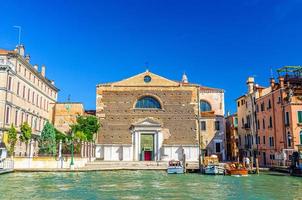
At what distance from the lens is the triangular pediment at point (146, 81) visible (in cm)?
4088

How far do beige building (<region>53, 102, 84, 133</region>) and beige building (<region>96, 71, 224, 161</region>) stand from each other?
13.1 ft

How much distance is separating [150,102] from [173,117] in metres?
3.40

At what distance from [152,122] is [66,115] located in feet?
37.8

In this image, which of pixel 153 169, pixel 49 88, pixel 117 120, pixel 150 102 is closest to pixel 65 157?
pixel 153 169

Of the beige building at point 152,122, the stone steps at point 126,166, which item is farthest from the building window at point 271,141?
the stone steps at point 126,166

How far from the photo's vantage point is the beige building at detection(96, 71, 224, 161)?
38875mm

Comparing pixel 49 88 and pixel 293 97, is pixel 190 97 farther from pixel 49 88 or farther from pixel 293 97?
pixel 49 88

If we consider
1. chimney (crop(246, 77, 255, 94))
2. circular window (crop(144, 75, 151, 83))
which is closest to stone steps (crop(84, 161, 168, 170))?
circular window (crop(144, 75, 151, 83))

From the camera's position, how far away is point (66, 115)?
140 ft

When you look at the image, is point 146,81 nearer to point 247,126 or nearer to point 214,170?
point 247,126

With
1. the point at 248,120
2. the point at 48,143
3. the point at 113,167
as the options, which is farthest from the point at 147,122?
the point at 248,120

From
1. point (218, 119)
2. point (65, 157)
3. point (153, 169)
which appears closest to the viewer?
point (65, 157)

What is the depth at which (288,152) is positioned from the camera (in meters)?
31.0

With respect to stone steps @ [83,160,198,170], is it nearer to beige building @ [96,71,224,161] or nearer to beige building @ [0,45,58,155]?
beige building @ [96,71,224,161]
